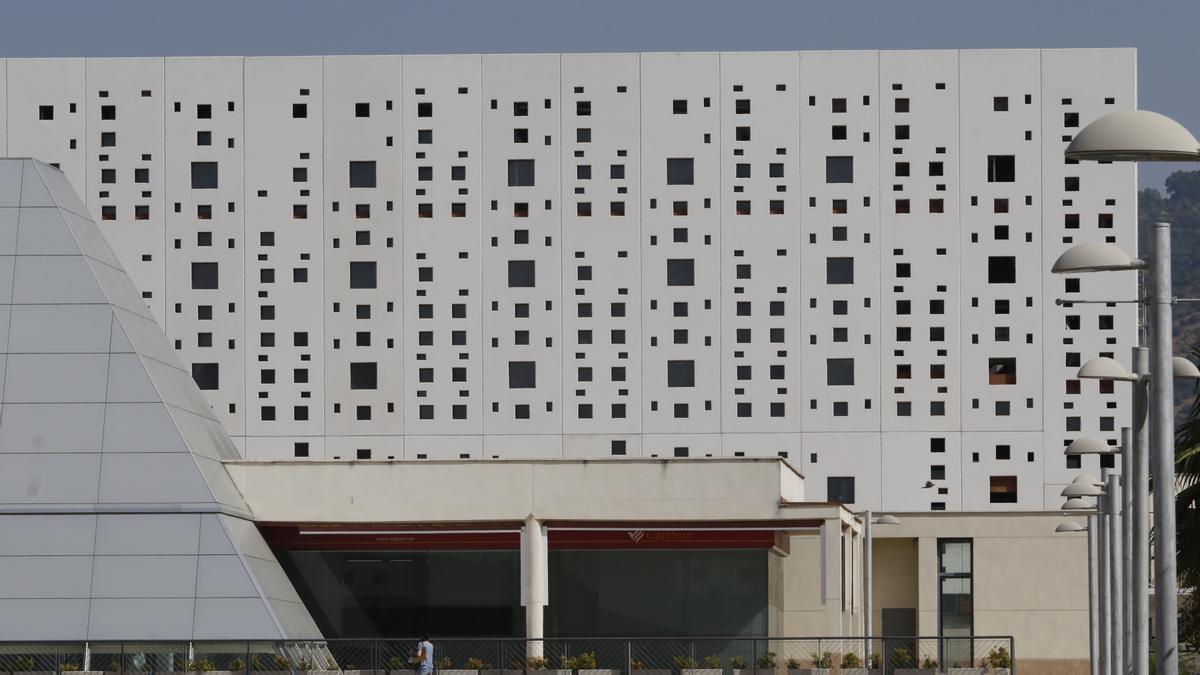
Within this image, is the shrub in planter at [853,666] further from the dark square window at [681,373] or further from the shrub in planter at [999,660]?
the dark square window at [681,373]

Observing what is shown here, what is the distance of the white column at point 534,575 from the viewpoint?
4291 cm

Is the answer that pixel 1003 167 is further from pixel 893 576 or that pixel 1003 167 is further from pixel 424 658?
pixel 424 658

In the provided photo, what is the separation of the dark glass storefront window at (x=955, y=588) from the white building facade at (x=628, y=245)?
1.26 meters

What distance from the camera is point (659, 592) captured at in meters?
44.5

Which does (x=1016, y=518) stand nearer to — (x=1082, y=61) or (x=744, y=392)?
(x=744, y=392)

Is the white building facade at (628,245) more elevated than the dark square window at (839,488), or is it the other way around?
the white building facade at (628,245)

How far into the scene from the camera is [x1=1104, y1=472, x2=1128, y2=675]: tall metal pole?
32.0 m

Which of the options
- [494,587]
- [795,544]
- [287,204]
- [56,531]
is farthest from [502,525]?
[287,204]

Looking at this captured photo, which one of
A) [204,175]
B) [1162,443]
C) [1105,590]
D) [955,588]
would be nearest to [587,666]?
[1105,590]

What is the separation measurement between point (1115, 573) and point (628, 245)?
98.8ft

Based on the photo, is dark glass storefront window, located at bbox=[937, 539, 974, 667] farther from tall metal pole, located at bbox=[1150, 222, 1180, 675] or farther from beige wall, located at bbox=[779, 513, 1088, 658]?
tall metal pole, located at bbox=[1150, 222, 1180, 675]

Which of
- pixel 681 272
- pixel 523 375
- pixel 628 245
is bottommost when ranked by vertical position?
Result: pixel 523 375

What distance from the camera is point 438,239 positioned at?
6188cm

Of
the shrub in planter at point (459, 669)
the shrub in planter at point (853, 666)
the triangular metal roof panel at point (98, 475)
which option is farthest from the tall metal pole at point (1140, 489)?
the triangular metal roof panel at point (98, 475)
